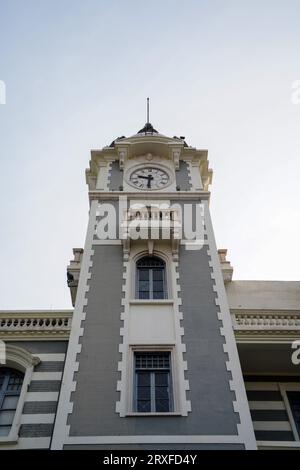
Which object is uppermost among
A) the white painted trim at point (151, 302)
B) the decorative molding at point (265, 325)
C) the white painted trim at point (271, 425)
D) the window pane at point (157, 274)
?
the window pane at point (157, 274)

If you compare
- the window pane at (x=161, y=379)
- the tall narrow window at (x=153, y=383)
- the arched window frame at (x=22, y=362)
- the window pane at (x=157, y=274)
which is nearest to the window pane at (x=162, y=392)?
the tall narrow window at (x=153, y=383)

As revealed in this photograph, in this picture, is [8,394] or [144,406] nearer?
[144,406]

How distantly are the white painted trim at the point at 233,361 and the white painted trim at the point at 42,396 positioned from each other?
495 centimetres

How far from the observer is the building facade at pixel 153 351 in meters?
11.4

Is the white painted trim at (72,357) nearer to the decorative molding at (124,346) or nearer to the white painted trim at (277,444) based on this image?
the decorative molding at (124,346)

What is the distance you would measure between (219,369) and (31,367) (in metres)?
5.53

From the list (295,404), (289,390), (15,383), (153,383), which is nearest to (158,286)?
(153,383)

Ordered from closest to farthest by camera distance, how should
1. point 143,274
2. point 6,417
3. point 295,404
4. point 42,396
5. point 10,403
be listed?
point 6,417 → point 42,396 → point 10,403 → point 295,404 → point 143,274

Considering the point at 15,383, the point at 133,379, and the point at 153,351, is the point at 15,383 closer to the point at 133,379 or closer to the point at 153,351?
the point at 133,379

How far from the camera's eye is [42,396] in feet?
41.0

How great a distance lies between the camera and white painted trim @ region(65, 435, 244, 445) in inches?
432

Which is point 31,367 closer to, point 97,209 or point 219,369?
point 219,369

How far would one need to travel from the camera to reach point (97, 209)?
63.0 feet

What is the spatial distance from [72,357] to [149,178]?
1082 centimetres
